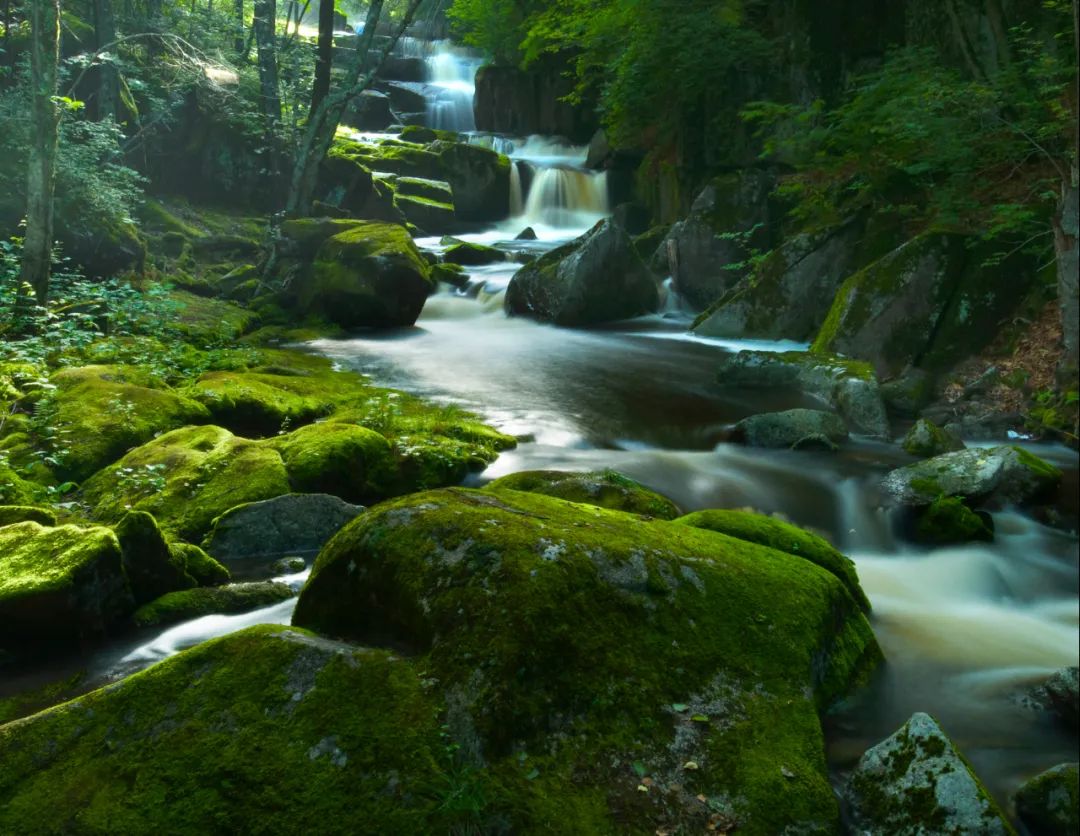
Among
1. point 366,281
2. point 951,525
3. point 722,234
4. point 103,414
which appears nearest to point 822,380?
point 951,525

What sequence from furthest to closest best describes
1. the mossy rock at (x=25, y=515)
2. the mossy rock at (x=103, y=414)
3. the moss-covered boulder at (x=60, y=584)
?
1. the mossy rock at (x=103, y=414)
2. the mossy rock at (x=25, y=515)
3. the moss-covered boulder at (x=60, y=584)

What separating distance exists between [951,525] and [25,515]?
6789mm

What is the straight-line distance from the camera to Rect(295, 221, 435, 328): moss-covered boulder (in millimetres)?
14789

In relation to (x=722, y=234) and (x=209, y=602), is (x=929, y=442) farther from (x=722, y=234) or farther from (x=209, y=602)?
(x=722, y=234)

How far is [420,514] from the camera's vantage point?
355cm

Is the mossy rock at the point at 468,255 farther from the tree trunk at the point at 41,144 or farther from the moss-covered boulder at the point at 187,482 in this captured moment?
the moss-covered boulder at the point at 187,482

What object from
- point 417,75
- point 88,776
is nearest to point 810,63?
point 88,776

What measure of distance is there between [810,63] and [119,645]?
17620 mm

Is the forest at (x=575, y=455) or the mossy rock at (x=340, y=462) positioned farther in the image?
the mossy rock at (x=340, y=462)

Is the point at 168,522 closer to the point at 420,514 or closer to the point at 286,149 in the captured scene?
the point at 420,514

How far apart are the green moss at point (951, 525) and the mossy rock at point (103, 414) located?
6.91 m

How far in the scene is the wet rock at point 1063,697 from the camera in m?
3.85

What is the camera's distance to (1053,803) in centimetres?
311

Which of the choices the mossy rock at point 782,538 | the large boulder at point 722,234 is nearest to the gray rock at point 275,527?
the mossy rock at point 782,538
